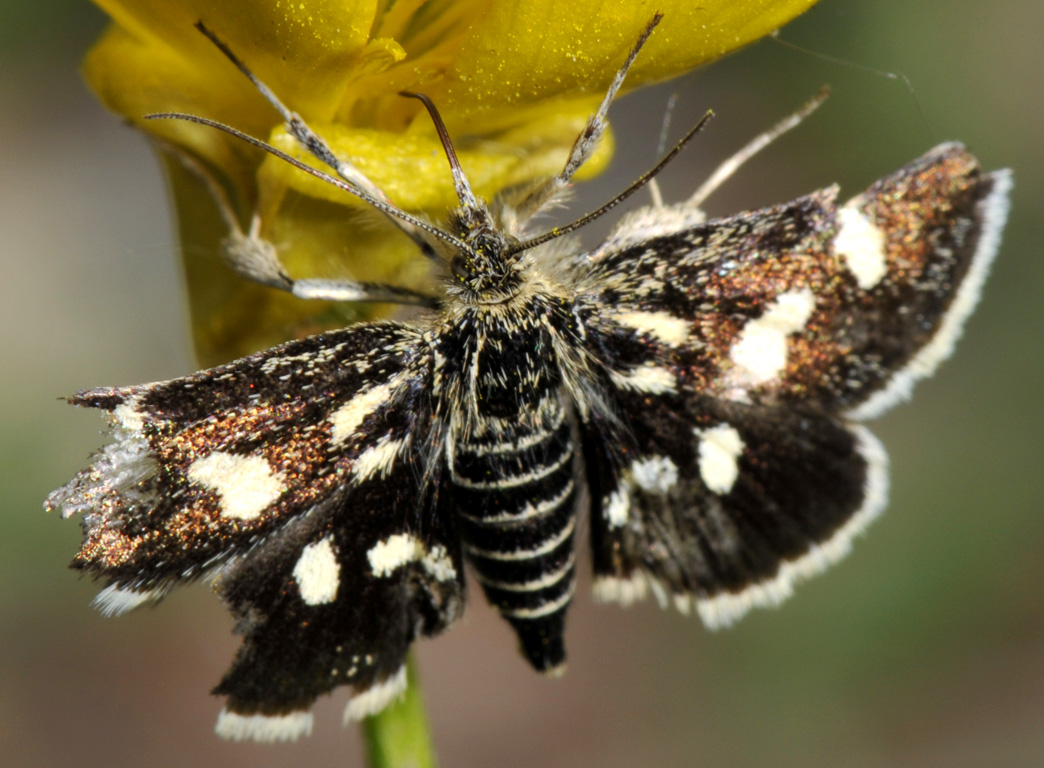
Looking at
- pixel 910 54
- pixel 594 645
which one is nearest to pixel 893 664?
pixel 594 645

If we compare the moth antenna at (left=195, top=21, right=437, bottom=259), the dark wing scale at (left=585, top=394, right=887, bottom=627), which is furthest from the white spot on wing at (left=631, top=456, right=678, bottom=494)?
the moth antenna at (left=195, top=21, right=437, bottom=259)

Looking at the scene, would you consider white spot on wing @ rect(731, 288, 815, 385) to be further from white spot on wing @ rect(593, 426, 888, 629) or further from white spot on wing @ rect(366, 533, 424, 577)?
white spot on wing @ rect(366, 533, 424, 577)

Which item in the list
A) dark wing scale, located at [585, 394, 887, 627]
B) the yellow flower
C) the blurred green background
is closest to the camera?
the yellow flower

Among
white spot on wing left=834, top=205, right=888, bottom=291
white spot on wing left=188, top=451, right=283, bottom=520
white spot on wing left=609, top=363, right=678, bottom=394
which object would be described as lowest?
white spot on wing left=188, top=451, right=283, bottom=520

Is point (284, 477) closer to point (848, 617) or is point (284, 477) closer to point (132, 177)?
point (848, 617)

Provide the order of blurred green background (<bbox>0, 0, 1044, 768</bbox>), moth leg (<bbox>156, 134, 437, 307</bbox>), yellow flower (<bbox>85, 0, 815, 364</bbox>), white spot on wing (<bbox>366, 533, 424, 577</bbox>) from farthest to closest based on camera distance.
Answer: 1. blurred green background (<bbox>0, 0, 1044, 768</bbox>)
2. white spot on wing (<bbox>366, 533, 424, 577</bbox>)
3. moth leg (<bbox>156, 134, 437, 307</bbox>)
4. yellow flower (<bbox>85, 0, 815, 364</bbox>)

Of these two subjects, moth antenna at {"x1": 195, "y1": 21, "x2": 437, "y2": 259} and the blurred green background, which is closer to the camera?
moth antenna at {"x1": 195, "y1": 21, "x2": 437, "y2": 259}
